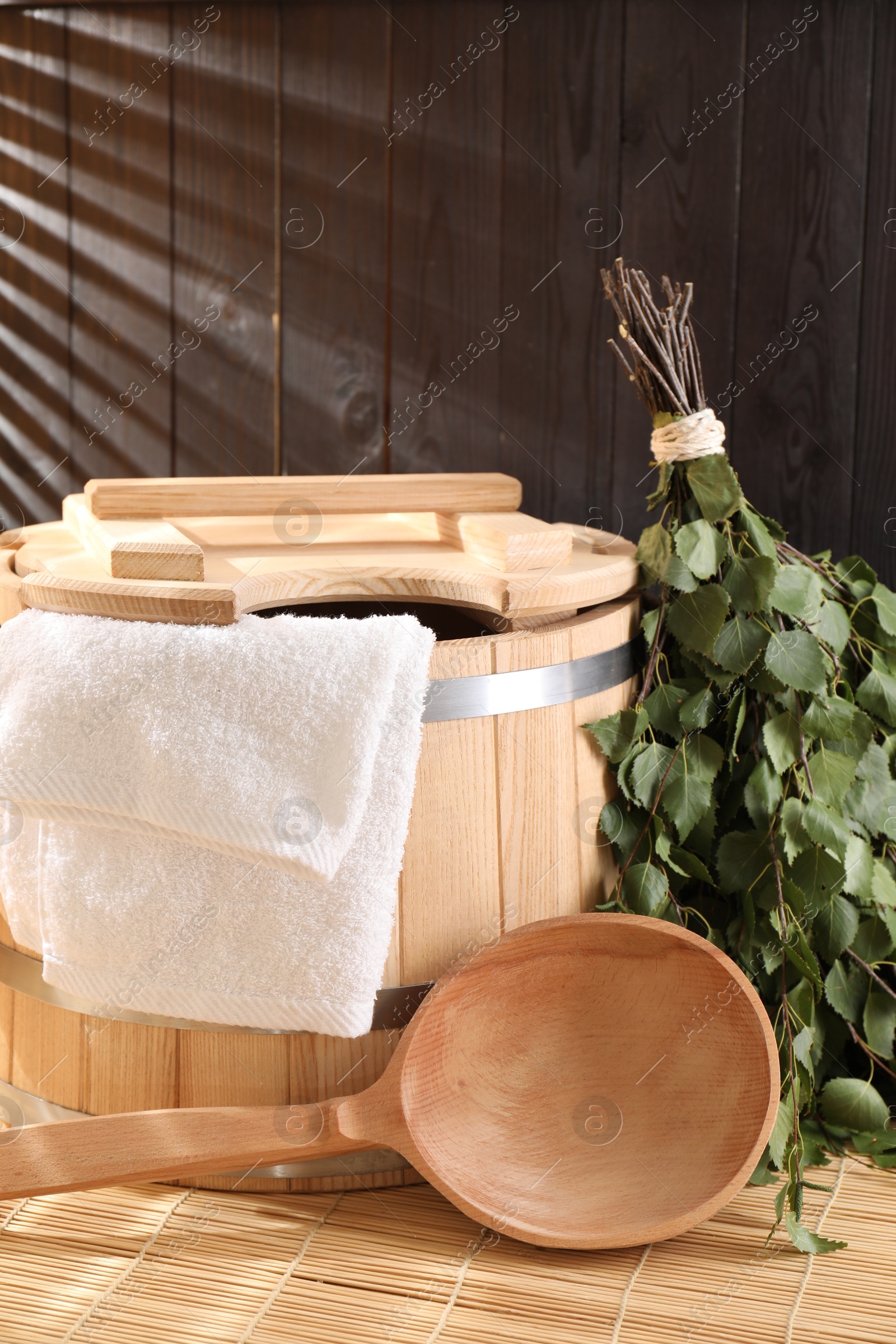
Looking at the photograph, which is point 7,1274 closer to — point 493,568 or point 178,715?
point 178,715

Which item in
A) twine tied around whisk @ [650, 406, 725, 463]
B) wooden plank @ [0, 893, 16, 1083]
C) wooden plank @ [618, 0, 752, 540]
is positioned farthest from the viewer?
wooden plank @ [618, 0, 752, 540]

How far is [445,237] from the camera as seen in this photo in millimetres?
1623

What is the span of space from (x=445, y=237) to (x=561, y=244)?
164 millimetres

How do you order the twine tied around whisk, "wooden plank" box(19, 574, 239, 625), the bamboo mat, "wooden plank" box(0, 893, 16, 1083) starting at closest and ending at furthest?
the bamboo mat
"wooden plank" box(19, 574, 239, 625)
"wooden plank" box(0, 893, 16, 1083)
the twine tied around whisk

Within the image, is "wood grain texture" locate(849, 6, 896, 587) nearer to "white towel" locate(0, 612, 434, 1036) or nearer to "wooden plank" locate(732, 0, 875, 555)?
"wooden plank" locate(732, 0, 875, 555)

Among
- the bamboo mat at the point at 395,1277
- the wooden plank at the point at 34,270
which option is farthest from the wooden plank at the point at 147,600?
the wooden plank at the point at 34,270

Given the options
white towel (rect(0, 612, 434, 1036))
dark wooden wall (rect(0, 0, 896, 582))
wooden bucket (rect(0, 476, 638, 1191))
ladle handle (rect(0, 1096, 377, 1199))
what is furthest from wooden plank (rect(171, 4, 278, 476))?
ladle handle (rect(0, 1096, 377, 1199))

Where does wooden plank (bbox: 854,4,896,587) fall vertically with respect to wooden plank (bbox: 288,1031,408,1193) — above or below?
above

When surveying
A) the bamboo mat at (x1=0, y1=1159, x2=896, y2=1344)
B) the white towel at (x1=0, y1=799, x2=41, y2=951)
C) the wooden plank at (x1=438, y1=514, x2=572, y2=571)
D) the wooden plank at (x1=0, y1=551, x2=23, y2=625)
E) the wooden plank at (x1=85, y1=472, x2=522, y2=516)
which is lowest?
the bamboo mat at (x1=0, y1=1159, x2=896, y2=1344)

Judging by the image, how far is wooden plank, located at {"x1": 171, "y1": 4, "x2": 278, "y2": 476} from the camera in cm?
159

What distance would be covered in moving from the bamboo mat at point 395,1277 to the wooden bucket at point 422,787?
0.06 m

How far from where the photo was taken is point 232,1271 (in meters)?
1.02

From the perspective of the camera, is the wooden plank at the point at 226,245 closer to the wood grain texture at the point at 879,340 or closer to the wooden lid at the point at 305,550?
the wooden lid at the point at 305,550

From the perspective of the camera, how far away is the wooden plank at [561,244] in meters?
1.57
